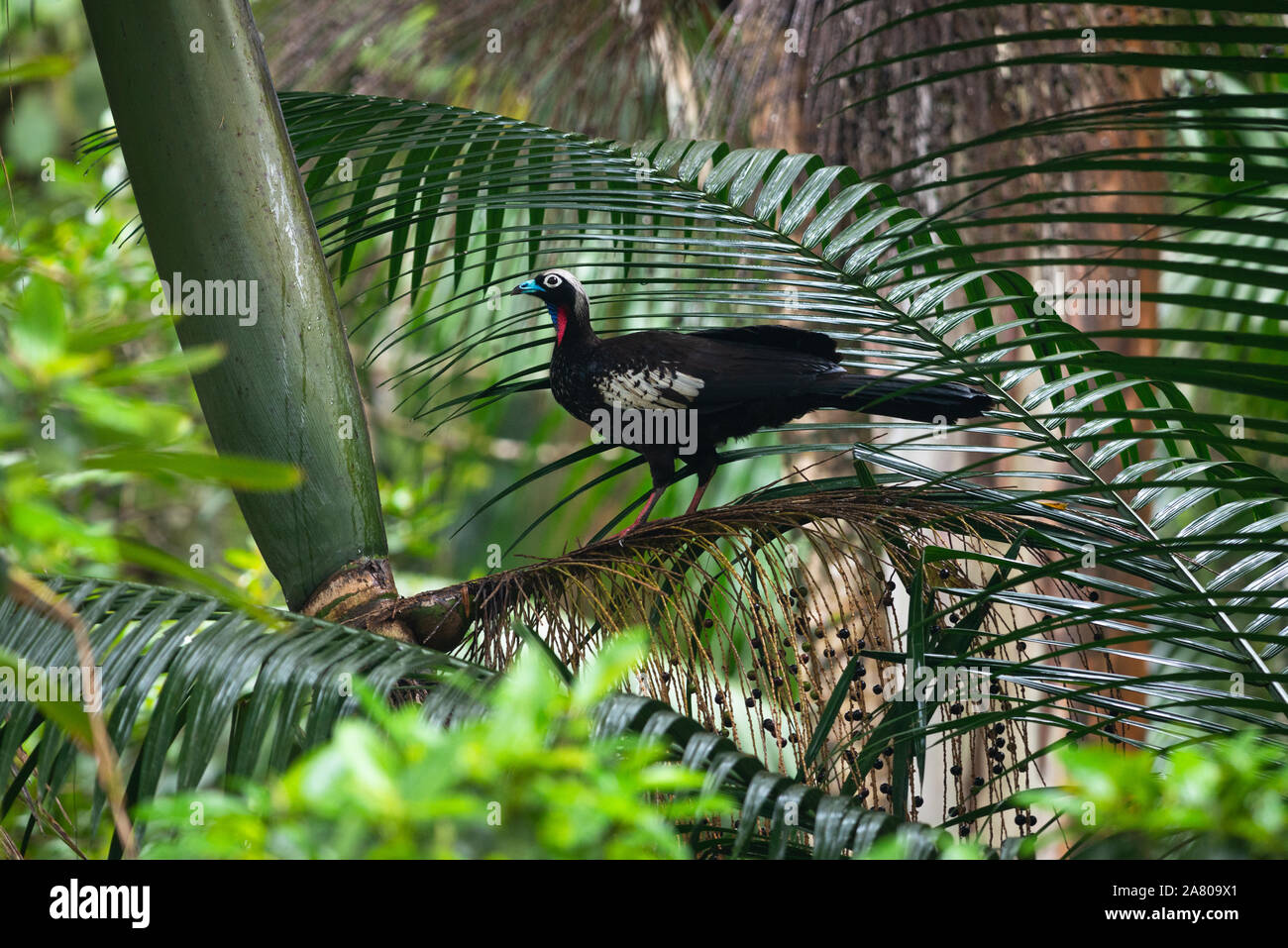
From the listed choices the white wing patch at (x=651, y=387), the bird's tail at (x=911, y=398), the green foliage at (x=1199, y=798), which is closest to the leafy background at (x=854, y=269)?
the bird's tail at (x=911, y=398)

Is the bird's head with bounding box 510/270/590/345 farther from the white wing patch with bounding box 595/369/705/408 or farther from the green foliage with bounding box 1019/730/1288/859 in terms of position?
the green foliage with bounding box 1019/730/1288/859

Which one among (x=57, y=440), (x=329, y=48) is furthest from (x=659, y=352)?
(x=329, y=48)

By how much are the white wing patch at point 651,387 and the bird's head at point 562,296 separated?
0.14 meters

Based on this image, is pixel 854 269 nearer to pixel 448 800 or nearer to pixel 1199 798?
pixel 1199 798

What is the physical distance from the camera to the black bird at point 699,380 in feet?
5.61

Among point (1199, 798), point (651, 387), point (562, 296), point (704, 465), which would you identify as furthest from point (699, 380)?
point (1199, 798)

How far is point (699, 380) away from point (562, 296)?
313 millimetres

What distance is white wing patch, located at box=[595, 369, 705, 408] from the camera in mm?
1811

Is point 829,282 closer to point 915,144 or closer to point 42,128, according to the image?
point 915,144

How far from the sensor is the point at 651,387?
1.83m

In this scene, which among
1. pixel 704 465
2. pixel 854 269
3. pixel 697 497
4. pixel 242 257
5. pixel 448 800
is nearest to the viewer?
pixel 448 800

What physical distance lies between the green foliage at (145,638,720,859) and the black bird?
3.41ft
